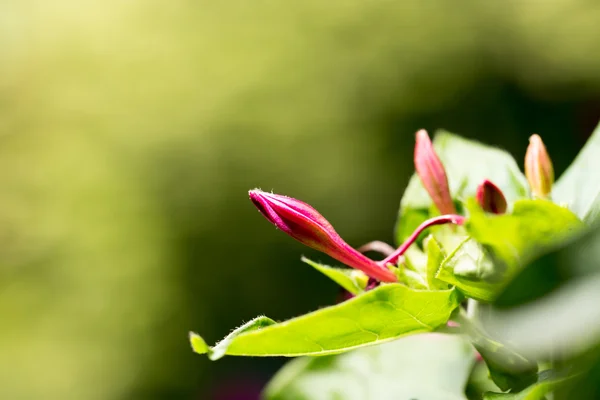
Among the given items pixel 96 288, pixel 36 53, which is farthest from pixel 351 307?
pixel 36 53

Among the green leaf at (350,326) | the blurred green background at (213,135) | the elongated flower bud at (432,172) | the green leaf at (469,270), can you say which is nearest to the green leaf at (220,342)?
the green leaf at (350,326)

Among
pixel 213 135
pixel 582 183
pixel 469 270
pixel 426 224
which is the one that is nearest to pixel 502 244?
pixel 469 270


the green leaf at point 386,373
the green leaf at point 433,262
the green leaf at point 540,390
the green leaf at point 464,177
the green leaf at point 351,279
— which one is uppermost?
the green leaf at point 464,177

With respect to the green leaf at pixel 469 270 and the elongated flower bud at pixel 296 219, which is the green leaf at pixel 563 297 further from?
the elongated flower bud at pixel 296 219

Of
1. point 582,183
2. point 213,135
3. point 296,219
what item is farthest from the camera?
point 213,135

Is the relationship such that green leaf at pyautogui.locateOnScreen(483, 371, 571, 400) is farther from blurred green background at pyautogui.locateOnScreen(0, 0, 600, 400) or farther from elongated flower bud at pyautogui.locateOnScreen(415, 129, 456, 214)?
blurred green background at pyautogui.locateOnScreen(0, 0, 600, 400)

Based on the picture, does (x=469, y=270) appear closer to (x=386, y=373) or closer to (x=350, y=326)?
(x=350, y=326)
